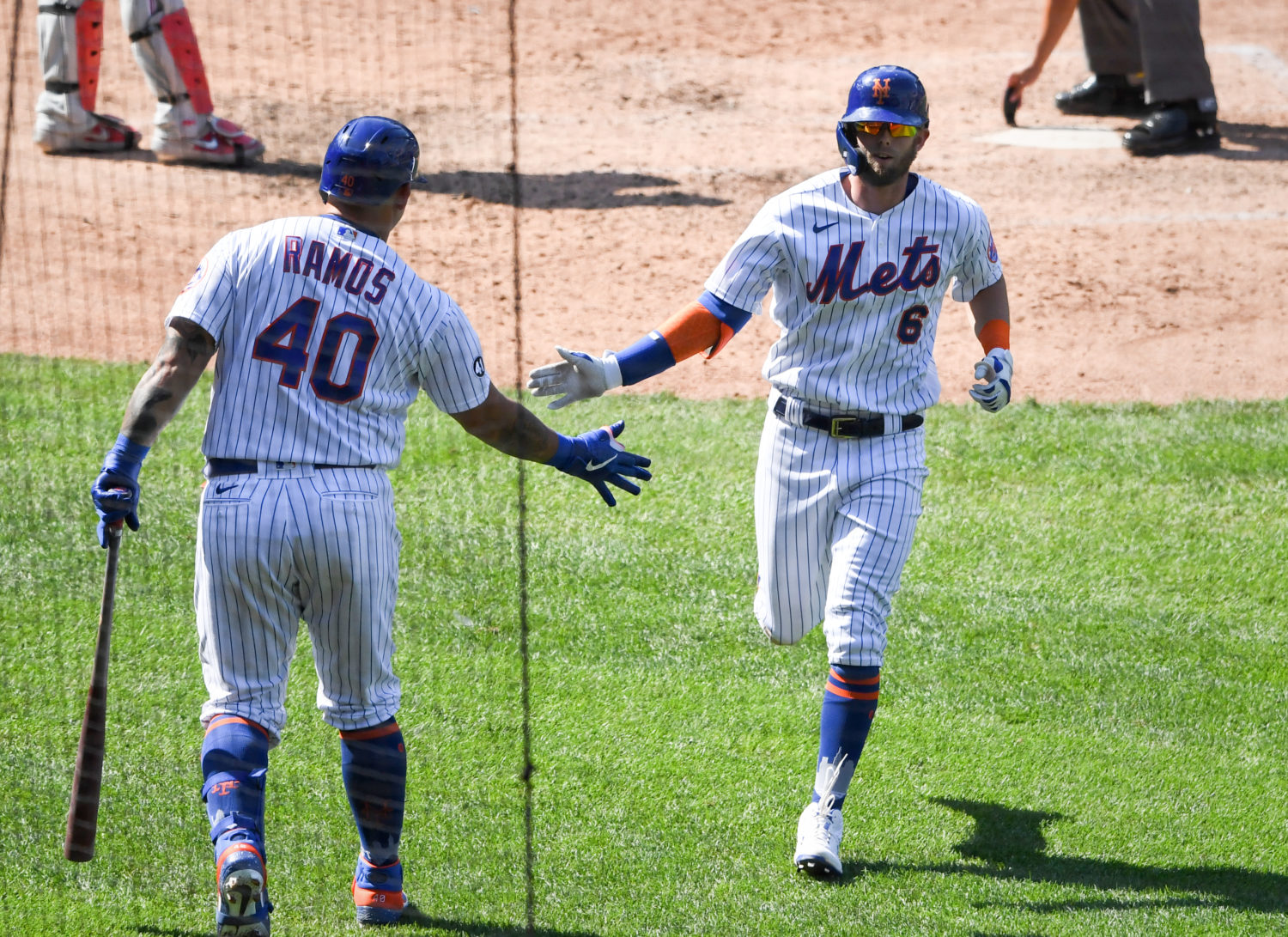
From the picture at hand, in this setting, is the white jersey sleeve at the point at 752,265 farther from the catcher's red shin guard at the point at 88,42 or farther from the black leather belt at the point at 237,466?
the catcher's red shin guard at the point at 88,42

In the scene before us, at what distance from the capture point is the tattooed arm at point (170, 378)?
3180 millimetres

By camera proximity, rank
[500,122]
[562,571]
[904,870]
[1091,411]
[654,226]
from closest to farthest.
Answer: [904,870] → [562,571] → [1091,411] → [654,226] → [500,122]

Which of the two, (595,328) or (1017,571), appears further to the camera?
(595,328)

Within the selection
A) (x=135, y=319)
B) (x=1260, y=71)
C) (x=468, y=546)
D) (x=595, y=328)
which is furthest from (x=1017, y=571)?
(x=1260, y=71)

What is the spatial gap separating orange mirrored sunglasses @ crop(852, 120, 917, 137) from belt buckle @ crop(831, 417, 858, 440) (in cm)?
73

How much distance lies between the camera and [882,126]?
3754mm

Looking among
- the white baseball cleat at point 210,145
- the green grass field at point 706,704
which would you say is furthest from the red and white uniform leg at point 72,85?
the green grass field at point 706,704

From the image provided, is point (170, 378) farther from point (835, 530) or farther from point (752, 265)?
point (835, 530)

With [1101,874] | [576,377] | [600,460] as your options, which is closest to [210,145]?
[576,377]

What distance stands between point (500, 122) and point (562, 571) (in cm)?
621

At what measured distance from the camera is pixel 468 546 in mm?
5672

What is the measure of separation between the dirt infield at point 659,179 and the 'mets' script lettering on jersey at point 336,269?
2.66 metres

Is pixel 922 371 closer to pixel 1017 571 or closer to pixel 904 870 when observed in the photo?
pixel 904 870

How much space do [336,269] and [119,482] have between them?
2.23 feet
